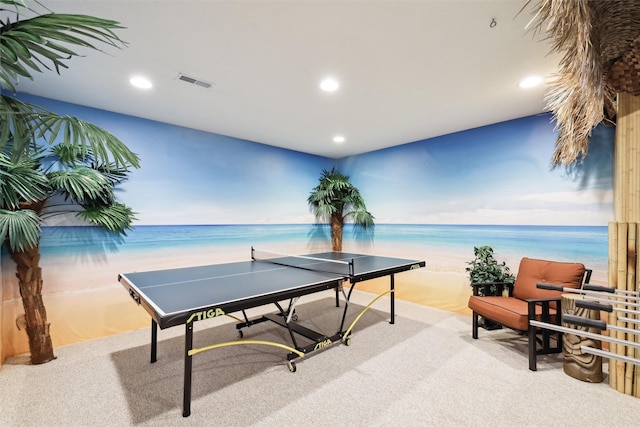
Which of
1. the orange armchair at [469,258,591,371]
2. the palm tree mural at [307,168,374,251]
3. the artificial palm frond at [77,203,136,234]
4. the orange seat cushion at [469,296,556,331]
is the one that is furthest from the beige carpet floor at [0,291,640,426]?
the palm tree mural at [307,168,374,251]

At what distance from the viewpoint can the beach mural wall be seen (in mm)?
3146

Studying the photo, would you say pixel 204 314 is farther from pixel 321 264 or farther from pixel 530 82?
pixel 530 82

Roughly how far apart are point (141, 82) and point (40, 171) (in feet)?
4.30

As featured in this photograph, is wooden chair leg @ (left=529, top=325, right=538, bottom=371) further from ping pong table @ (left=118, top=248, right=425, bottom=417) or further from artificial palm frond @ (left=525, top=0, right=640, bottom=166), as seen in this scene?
artificial palm frond @ (left=525, top=0, right=640, bottom=166)

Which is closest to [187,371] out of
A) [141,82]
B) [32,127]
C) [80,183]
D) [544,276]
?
[32,127]

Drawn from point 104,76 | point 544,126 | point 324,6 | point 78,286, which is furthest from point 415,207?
point 78,286

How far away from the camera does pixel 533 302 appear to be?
2.54 metres

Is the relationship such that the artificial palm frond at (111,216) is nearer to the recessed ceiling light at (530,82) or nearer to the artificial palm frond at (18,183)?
the artificial palm frond at (18,183)

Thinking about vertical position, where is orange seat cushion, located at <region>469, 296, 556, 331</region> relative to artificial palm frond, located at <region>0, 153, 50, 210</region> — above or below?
below

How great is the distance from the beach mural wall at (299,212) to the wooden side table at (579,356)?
3.82 feet

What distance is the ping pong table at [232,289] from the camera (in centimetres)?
173

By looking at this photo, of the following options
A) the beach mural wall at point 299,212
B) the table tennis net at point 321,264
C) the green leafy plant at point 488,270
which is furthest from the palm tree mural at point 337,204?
the green leafy plant at point 488,270

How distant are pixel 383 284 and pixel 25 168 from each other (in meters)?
4.94

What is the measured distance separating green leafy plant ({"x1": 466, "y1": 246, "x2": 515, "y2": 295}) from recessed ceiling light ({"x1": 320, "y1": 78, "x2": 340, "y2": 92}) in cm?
279
